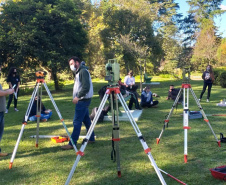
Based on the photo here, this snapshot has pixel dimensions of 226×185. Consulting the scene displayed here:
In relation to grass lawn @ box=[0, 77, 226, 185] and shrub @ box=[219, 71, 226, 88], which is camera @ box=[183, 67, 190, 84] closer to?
grass lawn @ box=[0, 77, 226, 185]

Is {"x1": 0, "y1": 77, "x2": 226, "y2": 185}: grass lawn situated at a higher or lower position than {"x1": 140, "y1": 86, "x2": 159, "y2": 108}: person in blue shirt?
lower

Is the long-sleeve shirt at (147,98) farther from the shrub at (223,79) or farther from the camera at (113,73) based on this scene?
the shrub at (223,79)

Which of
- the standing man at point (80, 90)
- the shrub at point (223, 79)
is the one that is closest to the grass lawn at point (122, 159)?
the standing man at point (80, 90)

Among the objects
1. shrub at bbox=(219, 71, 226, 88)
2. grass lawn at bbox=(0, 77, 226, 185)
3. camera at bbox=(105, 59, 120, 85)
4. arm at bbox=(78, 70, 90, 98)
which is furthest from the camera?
shrub at bbox=(219, 71, 226, 88)

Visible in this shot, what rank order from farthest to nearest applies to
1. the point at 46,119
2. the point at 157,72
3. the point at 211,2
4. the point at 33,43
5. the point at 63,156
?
the point at 211,2
the point at 157,72
the point at 33,43
the point at 46,119
the point at 63,156

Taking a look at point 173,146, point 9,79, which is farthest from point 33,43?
point 173,146

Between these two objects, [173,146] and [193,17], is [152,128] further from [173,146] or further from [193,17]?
[193,17]

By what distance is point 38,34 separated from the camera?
17.5 meters

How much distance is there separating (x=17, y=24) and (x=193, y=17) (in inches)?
1760

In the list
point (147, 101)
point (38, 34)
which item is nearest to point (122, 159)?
point (147, 101)

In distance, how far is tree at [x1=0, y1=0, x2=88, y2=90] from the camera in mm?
17438

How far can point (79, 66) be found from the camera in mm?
5398

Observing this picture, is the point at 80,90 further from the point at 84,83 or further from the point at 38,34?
the point at 38,34

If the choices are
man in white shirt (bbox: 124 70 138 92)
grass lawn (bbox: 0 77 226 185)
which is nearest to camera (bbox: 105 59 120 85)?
grass lawn (bbox: 0 77 226 185)
